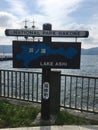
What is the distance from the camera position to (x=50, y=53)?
7020mm

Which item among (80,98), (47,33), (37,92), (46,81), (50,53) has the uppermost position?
(47,33)

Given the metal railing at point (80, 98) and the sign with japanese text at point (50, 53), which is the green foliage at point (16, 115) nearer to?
the metal railing at point (80, 98)

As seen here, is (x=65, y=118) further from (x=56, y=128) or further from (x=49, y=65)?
(x=49, y=65)

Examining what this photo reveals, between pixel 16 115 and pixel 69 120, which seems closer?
pixel 69 120

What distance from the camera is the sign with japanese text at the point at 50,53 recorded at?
7.01 metres

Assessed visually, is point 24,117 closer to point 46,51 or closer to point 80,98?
point 46,51

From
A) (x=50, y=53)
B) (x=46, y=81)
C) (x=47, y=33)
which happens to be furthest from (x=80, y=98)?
(x=47, y=33)

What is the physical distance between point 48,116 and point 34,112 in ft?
2.21

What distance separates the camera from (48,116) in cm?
734

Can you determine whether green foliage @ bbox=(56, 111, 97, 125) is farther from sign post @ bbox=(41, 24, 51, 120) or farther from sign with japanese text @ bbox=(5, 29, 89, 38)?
sign with japanese text @ bbox=(5, 29, 89, 38)

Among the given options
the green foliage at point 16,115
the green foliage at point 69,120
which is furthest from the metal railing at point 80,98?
the green foliage at point 16,115

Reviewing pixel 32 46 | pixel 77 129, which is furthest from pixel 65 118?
pixel 32 46

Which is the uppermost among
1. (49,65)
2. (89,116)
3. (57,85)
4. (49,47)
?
(49,47)

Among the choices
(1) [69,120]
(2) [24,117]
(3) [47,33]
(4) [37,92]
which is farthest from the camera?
(4) [37,92]
